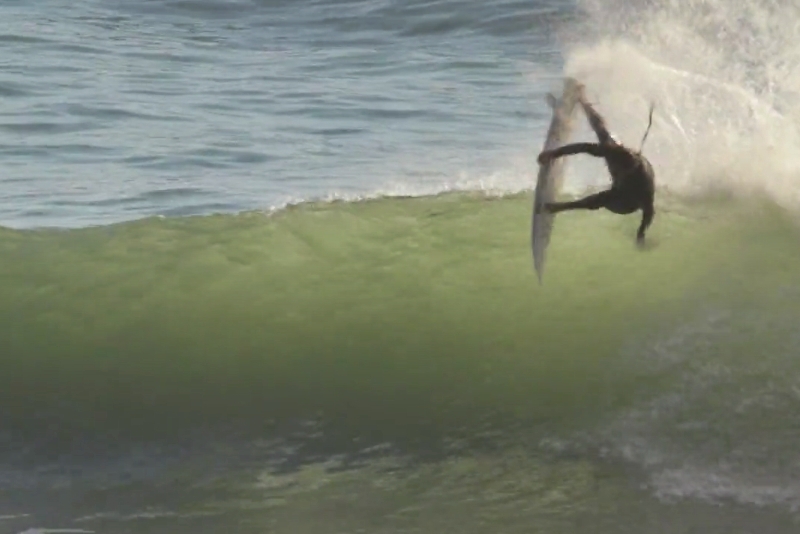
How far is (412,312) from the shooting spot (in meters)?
7.30

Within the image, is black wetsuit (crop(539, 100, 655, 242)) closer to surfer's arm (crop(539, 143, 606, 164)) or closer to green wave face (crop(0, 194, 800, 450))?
surfer's arm (crop(539, 143, 606, 164))

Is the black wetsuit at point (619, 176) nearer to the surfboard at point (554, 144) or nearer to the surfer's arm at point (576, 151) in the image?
the surfer's arm at point (576, 151)

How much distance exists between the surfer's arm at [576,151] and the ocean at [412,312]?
1.01 metres

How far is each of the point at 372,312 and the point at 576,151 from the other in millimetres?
1919

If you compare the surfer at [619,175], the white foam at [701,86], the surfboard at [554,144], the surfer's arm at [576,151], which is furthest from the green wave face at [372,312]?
the surfer's arm at [576,151]

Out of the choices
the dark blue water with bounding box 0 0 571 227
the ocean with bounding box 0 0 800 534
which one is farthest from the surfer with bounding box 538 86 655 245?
the dark blue water with bounding box 0 0 571 227

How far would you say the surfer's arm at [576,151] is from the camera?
5.65 meters

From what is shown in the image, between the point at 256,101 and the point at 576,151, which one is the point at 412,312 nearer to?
the point at 576,151

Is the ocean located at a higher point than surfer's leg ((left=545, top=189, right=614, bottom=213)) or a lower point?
lower

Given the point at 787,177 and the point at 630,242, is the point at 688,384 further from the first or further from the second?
the point at 787,177

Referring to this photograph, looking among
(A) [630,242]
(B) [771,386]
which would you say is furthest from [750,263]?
(B) [771,386]

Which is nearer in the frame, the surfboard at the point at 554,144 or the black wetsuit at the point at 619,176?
the black wetsuit at the point at 619,176

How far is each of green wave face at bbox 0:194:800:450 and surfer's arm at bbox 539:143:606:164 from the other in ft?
3.38

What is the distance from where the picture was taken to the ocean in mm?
5473
